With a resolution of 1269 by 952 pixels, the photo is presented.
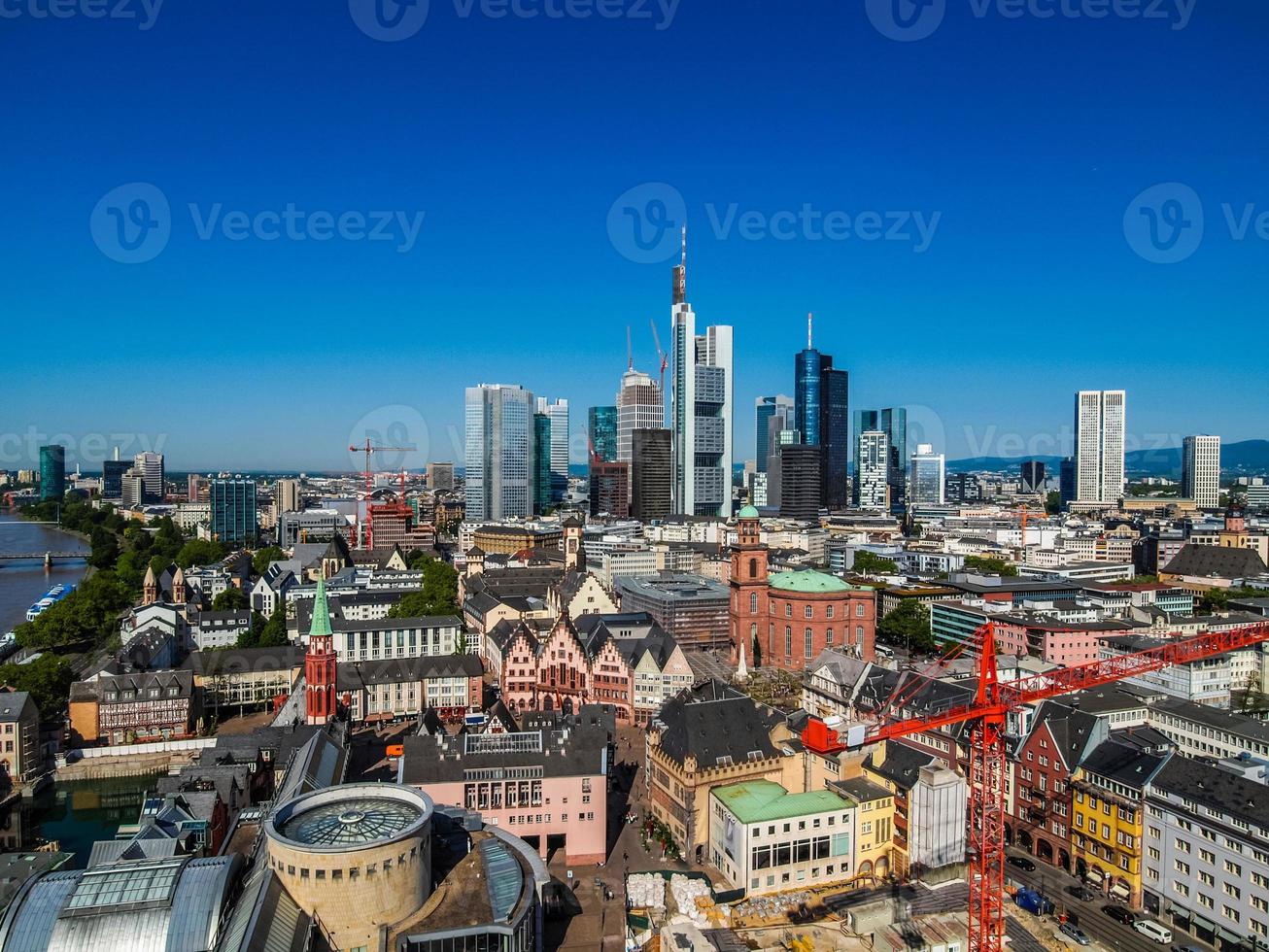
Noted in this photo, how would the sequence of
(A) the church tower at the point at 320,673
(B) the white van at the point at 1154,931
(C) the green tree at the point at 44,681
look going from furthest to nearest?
(C) the green tree at the point at 44,681, (A) the church tower at the point at 320,673, (B) the white van at the point at 1154,931

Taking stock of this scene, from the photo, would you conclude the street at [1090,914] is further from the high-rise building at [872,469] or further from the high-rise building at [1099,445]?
the high-rise building at [1099,445]

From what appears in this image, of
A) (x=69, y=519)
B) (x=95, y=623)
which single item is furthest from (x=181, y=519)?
(x=95, y=623)

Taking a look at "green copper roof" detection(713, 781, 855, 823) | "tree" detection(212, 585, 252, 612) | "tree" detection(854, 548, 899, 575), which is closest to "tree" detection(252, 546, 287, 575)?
"tree" detection(212, 585, 252, 612)

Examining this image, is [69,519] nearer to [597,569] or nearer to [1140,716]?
[597,569]

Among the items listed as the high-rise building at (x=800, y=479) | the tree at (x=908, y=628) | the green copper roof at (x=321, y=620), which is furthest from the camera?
the high-rise building at (x=800, y=479)

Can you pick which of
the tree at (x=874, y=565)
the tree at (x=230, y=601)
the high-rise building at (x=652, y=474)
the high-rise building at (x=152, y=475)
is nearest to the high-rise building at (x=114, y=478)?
the high-rise building at (x=152, y=475)

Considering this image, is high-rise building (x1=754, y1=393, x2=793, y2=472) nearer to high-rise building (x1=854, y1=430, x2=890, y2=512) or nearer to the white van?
high-rise building (x1=854, y1=430, x2=890, y2=512)
